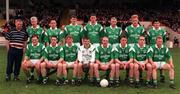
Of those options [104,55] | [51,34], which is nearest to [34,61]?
[51,34]

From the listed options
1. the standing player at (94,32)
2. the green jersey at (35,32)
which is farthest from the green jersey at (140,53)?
the green jersey at (35,32)

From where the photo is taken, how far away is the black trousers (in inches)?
466

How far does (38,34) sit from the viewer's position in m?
12.1

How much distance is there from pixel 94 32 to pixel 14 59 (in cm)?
232

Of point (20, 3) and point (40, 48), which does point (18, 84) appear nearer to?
point (40, 48)

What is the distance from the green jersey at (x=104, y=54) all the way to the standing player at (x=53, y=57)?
2.99 ft

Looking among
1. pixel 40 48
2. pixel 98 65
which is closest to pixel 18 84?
pixel 40 48

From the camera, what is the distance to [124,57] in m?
11.3

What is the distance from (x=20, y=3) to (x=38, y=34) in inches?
1034

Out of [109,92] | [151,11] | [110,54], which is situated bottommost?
[109,92]

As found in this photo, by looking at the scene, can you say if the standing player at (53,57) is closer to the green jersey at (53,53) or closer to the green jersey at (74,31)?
the green jersey at (53,53)

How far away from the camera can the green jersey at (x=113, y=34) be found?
39.6 ft

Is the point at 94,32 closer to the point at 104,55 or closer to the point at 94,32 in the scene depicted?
the point at 94,32

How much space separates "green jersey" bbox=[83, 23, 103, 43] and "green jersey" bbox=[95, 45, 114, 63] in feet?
3.90
